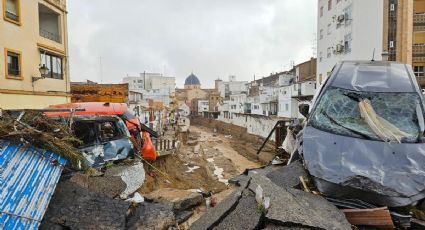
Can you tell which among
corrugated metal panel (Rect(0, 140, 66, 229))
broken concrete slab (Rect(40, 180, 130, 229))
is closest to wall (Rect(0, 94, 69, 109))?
corrugated metal panel (Rect(0, 140, 66, 229))

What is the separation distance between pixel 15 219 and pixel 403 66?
6.94m

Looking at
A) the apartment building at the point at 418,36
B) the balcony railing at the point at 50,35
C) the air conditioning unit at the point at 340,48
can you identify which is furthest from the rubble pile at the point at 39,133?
the apartment building at the point at 418,36

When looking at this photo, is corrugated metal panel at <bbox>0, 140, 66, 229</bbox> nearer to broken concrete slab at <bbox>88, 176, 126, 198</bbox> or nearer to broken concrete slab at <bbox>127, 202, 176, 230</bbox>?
broken concrete slab at <bbox>88, 176, 126, 198</bbox>

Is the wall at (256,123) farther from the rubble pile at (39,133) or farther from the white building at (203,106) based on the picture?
the rubble pile at (39,133)

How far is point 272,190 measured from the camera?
3.88m

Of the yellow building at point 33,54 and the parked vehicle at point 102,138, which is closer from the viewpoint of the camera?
the parked vehicle at point 102,138

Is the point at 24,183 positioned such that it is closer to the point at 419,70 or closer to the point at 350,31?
the point at 350,31

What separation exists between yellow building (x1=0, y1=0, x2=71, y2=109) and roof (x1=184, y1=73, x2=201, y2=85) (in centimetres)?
8772

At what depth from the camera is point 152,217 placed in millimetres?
4508

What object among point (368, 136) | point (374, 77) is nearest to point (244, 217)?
point (368, 136)

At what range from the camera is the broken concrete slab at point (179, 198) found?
502cm

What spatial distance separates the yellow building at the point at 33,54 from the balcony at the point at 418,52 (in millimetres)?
26886

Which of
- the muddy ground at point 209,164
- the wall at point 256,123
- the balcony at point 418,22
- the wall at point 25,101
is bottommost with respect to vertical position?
the muddy ground at point 209,164

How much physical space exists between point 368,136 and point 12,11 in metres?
18.1
